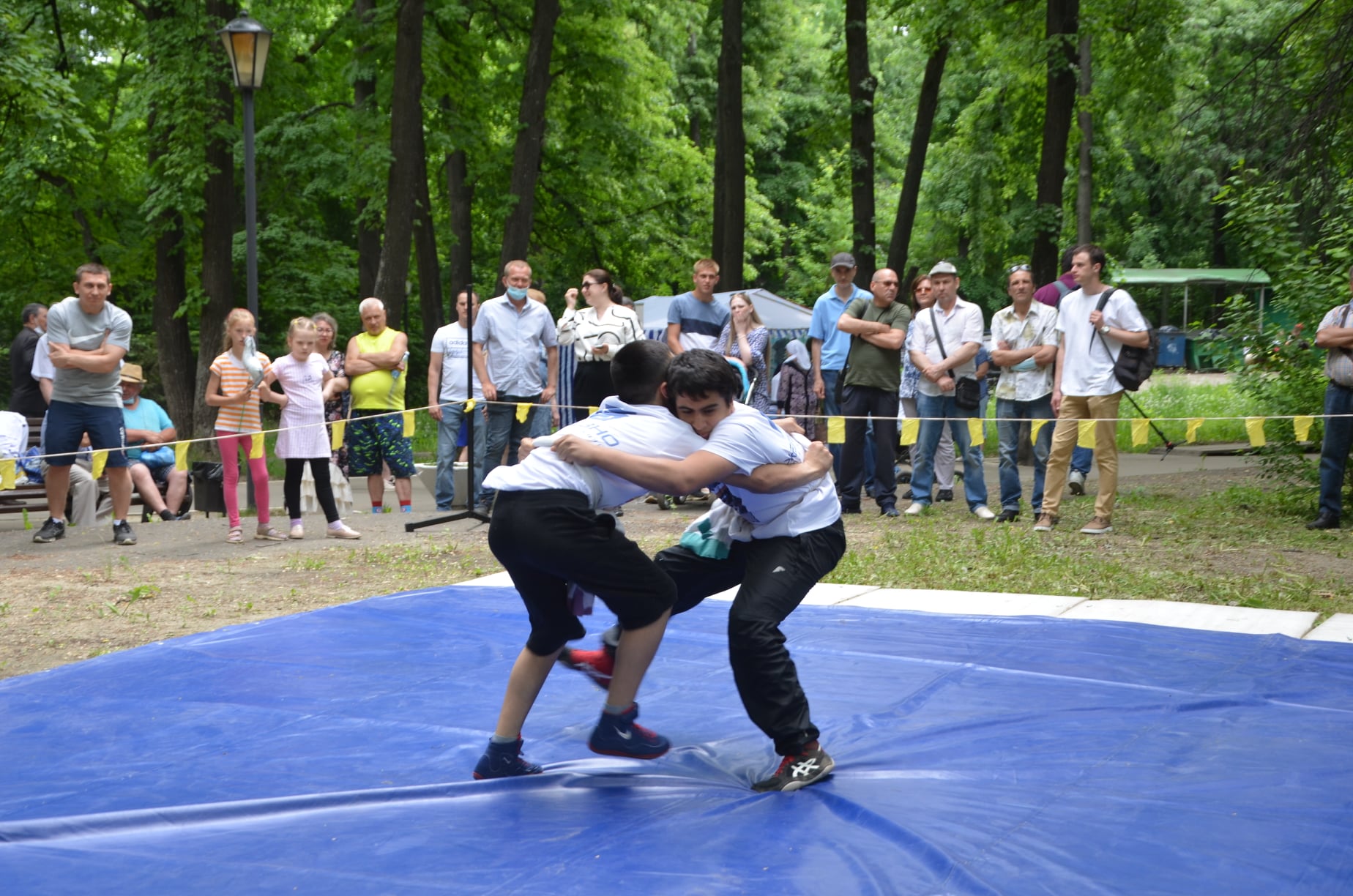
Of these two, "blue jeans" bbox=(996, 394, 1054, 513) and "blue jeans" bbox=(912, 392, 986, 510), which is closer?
"blue jeans" bbox=(996, 394, 1054, 513)

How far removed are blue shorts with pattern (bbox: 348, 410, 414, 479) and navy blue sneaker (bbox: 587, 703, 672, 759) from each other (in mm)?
7292

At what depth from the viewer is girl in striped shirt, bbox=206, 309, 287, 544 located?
31.7 feet

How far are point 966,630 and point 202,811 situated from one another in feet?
11.7

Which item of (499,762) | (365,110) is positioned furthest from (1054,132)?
(499,762)

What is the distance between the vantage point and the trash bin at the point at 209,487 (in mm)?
11516

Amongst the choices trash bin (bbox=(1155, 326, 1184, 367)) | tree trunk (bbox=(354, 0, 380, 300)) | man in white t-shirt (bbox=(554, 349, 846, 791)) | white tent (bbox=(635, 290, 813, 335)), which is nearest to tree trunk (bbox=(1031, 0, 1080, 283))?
white tent (bbox=(635, 290, 813, 335))

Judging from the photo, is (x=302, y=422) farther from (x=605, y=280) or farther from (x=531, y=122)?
(x=531, y=122)

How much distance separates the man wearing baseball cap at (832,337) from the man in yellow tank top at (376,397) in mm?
3475

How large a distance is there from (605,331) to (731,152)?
8.34 metres

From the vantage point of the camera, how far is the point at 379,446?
1111 cm

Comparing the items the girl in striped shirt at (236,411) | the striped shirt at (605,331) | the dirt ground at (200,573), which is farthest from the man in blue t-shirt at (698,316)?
the girl in striped shirt at (236,411)

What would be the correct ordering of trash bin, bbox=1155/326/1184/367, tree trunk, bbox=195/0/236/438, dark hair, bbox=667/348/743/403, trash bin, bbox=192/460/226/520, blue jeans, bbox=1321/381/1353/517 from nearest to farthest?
dark hair, bbox=667/348/743/403 → blue jeans, bbox=1321/381/1353/517 → trash bin, bbox=192/460/226/520 → tree trunk, bbox=195/0/236/438 → trash bin, bbox=1155/326/1184/367

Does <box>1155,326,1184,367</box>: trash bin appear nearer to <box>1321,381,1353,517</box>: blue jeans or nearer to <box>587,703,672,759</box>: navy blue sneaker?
<box>1321,381,1353,517</box>: blue jeans

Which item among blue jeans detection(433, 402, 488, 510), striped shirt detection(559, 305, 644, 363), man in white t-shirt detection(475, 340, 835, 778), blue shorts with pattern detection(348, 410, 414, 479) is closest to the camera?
man in white t-shirt detection(475, 340, 835, 778)
